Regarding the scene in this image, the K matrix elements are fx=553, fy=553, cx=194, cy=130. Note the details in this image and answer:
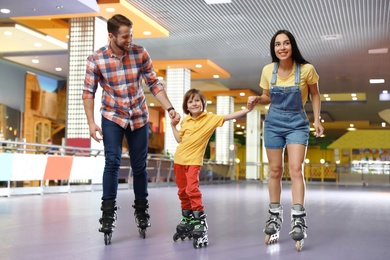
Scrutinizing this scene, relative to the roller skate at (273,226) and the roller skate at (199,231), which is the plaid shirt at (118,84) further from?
the roller skate at (273,226)

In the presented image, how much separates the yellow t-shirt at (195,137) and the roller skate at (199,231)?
0.33 m

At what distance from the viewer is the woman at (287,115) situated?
3.34 metres

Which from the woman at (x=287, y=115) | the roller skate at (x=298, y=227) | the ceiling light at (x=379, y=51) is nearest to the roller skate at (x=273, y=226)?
the woman at (x=287, y=115)

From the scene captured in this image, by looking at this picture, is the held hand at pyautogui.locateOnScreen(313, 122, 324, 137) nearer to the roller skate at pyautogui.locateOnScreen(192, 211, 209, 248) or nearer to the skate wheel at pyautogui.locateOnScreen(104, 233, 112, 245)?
the roller skate at pyautogui.locateOnScreen(192, 211, 209, 248)

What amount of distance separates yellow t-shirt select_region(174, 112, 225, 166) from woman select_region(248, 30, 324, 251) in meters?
0.28

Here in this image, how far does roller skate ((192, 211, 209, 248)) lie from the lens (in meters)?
3.03

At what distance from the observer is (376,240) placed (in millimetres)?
3469

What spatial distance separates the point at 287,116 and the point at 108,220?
124 centimetres

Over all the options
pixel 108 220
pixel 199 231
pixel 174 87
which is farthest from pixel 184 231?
pixel 174 87

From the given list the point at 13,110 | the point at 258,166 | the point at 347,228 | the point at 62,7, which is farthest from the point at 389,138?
the point at 347,228

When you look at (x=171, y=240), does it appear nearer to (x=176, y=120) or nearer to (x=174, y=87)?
(x=176, y=120)

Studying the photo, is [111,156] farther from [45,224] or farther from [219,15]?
[219,15]

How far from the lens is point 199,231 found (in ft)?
10.1

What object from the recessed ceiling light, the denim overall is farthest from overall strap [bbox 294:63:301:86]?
the recessed ceiling light
